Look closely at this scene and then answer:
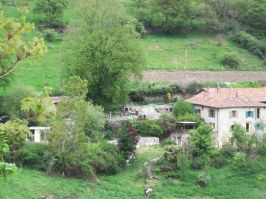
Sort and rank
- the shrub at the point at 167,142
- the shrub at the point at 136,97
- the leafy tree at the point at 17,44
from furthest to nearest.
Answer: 1. the shrub at the point at 136,97
2. the shrub at the point at 167,142
3. the leafy tree at the point at 17,44

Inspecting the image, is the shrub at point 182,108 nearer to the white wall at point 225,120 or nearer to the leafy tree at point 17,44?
the white wall at point 225,120

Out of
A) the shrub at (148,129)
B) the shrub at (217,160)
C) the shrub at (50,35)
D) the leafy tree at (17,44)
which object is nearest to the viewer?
the leafy tree at (17,44)

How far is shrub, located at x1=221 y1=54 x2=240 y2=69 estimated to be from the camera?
80.1 metres

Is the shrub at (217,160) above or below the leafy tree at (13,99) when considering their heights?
below

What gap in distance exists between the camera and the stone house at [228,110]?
56.9 meters

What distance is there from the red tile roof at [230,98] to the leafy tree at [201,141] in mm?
5127

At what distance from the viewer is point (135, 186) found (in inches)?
1880

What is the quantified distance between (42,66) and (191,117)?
21.4m

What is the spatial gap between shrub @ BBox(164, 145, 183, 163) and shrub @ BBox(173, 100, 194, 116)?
7641mm

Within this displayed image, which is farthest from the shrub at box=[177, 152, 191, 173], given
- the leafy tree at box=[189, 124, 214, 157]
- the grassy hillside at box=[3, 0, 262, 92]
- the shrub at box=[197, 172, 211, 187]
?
the grassy hillside at box=[3, 0, 262, 92]

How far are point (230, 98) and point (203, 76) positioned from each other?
54.2 feet

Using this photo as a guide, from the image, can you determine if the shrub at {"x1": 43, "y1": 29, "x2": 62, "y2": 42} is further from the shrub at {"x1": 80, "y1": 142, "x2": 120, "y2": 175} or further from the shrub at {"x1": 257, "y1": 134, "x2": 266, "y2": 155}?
the shrub at {"x1": 257, "y1": 134, "x2": 266, "y2": 155}

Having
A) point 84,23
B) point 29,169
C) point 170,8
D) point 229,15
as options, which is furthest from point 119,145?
point 229,15

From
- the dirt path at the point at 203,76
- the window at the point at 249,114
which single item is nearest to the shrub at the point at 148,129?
the window at the point at 249,114
